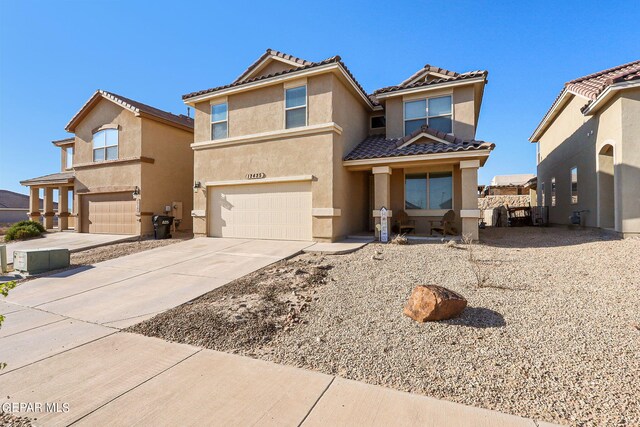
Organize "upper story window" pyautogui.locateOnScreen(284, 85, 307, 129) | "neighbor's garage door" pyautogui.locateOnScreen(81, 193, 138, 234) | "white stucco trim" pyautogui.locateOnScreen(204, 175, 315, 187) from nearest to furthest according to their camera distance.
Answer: "white stucco trim" pyautogui.locateOnScreen(204, 175, 315, 187) < "upper story window" pyautogui.locateOnScreen(284, 85, 307, 129) < "neighbor's garage door" pyautogui.locateOnScreen(81, 193, 138, 234)

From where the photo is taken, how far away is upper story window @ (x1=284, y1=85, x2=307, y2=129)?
37.5ft

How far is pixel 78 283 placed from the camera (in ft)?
24.3

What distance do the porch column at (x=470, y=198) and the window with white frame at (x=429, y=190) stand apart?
2281 millimetres

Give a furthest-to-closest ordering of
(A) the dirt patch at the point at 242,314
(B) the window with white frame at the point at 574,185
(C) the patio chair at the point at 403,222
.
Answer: (B) the window with white frame at the point at 574,185 → (C) the patio chair at the point at 403,222 → (A) the dirt patch at the point at 242,314

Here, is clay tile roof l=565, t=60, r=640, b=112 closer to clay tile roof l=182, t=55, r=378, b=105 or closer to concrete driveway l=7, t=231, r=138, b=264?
clay tile roof l=182, t=55, r=378, b=105

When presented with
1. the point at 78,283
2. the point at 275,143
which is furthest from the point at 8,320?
the point at 275,143

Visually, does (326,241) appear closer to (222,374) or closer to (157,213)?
(222,374)

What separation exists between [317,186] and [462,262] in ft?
18.1

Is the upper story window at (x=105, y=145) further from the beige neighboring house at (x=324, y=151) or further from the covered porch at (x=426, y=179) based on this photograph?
the covered porch at (x=426, y=179)

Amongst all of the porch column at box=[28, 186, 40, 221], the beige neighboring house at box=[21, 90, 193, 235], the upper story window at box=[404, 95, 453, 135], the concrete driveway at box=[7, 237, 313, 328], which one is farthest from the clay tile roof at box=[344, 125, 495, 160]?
the porch column at box=[28, 186, 40, 221]

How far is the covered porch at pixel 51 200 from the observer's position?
18.5 metres

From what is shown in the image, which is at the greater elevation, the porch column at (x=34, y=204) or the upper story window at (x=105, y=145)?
the upper story window at (x=105, y=145)

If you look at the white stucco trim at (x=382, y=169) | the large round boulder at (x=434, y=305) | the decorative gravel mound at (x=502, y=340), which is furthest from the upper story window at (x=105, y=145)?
the large round boulder at (x=434, y=305)

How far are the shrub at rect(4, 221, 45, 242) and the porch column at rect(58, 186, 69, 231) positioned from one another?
1643mm
